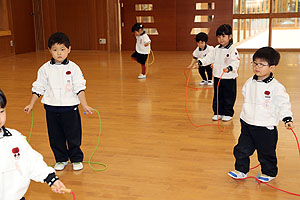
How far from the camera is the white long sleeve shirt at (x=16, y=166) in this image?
151cm

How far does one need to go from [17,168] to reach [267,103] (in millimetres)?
1592

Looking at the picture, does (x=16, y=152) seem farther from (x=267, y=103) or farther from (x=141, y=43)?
(x=141, y=43)

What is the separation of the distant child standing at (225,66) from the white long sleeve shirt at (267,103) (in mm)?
1219

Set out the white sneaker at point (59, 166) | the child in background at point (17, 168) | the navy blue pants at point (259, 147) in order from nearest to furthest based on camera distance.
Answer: the child in background at point (17, 168)
the navy blue pants at point (259, 147)
the white sneaker at point (59, 166)

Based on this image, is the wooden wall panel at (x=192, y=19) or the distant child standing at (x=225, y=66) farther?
the wooden wall panel at (x=192, y=19)

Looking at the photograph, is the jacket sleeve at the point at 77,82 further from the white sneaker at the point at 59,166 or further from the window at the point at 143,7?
the window at the point at 143,7

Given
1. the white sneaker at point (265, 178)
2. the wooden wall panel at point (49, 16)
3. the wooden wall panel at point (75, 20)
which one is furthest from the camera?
the wooden wall panel at point (49, 16)

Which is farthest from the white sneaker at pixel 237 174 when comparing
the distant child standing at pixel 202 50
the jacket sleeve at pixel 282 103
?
the distant child standing at pixel 202 50

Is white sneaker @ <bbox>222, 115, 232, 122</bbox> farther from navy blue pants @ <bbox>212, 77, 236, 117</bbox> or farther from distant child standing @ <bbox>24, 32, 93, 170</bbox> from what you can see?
distant child standing @ <bbox>24, 32, 93, 170</bbox>

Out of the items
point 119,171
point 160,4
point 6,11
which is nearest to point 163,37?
point 160,4

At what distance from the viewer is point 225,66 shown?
3867 mm

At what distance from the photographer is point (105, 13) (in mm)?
10867

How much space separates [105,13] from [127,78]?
4.85 metres

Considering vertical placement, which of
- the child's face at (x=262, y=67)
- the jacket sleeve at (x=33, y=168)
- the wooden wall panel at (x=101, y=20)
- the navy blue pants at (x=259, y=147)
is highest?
the wooden wall panel at (x=101, y=20)
